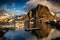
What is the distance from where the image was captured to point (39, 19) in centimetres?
432

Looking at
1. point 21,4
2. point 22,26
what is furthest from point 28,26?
point 21,4

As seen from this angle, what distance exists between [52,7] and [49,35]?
0.91 m

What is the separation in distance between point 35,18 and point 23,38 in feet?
2.40

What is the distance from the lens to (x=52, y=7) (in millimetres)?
4418

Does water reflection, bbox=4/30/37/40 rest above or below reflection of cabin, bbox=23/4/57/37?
below

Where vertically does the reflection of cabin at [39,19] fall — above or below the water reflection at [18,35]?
above

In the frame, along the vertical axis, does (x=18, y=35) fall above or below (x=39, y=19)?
below

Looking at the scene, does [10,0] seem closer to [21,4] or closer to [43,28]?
[21,4]

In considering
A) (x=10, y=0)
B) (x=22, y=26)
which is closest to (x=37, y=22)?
(x=22, y=26)

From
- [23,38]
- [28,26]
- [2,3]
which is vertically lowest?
[23,38]

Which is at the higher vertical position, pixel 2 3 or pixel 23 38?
pixel 2 3

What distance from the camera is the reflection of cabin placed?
4.28 meters

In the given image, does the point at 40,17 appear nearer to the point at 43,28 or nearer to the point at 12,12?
the point at 43,28

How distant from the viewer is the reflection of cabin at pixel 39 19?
428 centimetres
